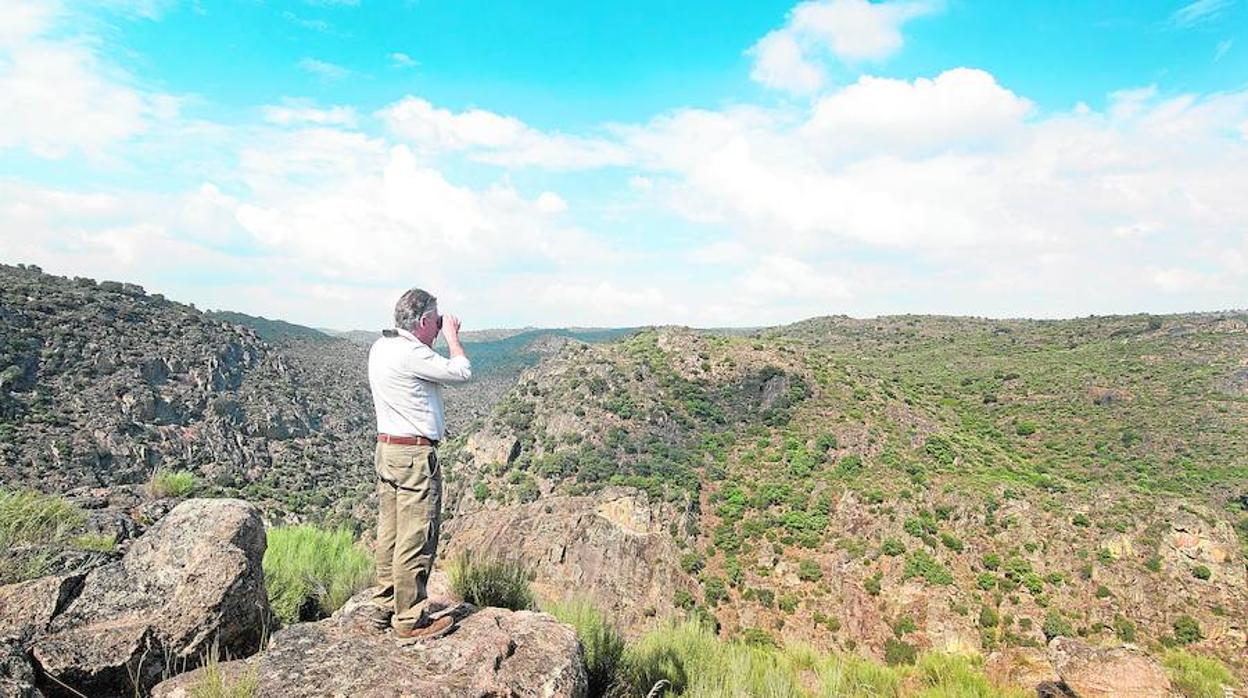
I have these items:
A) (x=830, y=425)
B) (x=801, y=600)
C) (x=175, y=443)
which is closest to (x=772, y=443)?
(x=830, y=425)

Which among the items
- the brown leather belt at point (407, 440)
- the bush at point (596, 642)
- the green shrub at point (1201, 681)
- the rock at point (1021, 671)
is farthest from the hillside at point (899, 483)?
the green shrub at point (1201, 681)

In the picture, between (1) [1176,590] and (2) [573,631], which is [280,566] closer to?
(2) [573,631]

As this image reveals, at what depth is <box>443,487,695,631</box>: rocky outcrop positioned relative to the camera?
114 feet

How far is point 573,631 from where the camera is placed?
4727 millimetres

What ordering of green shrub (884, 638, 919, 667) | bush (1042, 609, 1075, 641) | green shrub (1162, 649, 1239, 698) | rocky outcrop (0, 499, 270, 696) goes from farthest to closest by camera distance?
bush (1042, 609, 1075, 641), green shrub (884, 638, 919, 667), green shrub (1162, 649, 1239, 698), rocky outcrop (0, 499, 270, 696)

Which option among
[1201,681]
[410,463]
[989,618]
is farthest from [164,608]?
Answer: [989,618]

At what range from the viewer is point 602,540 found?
37.4m

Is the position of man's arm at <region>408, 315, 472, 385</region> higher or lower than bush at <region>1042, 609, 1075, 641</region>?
higher

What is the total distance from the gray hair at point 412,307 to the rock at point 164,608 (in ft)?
7.83

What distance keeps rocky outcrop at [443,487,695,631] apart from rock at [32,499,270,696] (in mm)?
29331

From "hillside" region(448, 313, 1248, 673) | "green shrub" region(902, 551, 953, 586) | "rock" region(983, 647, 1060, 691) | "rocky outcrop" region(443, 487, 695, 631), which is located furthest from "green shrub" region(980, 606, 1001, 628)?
"rock" region(983, 647, 1060, 691)

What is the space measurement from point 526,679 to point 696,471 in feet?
139

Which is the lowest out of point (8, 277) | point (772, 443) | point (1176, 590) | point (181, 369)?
point (1176, 590)

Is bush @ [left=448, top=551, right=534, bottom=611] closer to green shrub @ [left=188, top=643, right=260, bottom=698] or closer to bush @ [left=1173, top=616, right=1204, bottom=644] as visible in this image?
green shrub @ [left=188, top=643, right=260, bottom=698]
